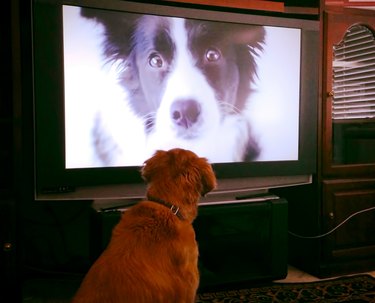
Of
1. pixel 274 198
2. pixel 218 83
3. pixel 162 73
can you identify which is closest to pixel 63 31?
pixel 162 73

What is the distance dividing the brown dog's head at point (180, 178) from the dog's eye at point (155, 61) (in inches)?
28.0

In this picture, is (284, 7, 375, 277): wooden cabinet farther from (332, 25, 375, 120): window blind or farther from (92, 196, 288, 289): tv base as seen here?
(92, 196, 288, 289): tv base

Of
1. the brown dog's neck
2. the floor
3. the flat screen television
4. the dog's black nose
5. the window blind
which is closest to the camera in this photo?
the brown dog's neck

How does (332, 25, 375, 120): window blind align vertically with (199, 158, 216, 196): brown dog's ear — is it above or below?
above

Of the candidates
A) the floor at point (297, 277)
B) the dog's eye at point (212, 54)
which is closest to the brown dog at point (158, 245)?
the dog's eye at point (212, 54)

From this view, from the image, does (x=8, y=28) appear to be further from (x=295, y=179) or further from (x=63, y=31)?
(x=295, y=179)

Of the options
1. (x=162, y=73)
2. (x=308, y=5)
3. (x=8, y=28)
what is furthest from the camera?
(x=308, y=5)

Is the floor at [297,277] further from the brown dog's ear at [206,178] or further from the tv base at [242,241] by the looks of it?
the brown dog's ear at [206,178]

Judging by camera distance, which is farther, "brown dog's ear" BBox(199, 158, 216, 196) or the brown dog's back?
"brown dog's ear" BBox(199, 158, 216, 196)

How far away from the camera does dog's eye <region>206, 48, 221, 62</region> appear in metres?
2.21

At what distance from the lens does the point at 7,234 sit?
1.84 meters

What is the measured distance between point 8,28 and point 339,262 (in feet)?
7.17

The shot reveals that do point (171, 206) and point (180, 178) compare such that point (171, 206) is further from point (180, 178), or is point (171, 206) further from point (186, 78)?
point (186, 78)

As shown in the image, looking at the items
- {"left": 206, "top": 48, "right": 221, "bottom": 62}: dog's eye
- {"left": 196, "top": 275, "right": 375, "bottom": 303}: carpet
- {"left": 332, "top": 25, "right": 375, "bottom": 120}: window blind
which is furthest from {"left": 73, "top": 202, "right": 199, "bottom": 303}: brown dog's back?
{"left": 332, "top": 25, "right": 375, "bottom": 120}: window blind
